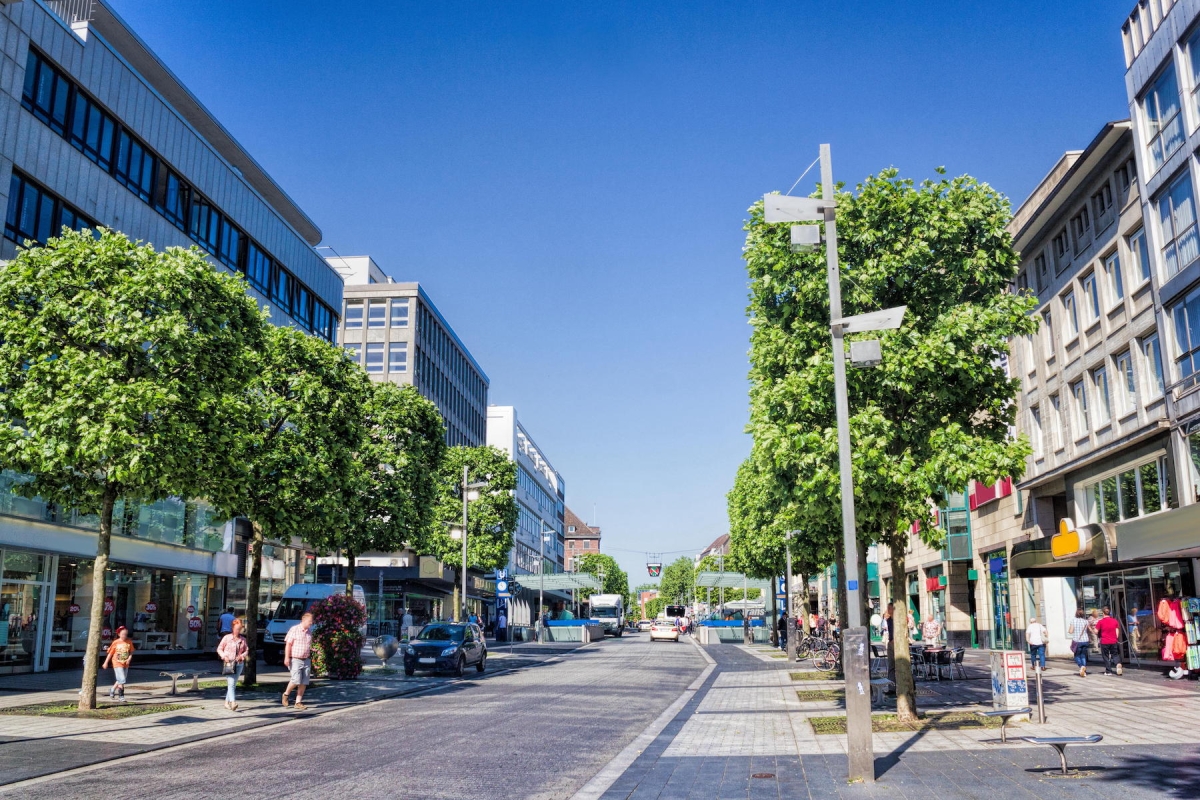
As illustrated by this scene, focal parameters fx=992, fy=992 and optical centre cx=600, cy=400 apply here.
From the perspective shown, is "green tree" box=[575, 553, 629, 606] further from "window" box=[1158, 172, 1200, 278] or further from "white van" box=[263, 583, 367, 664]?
"window" box=[1158, 172, 1200, 278]

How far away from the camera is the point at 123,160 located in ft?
94.3

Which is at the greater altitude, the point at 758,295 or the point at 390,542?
the point at 758,295

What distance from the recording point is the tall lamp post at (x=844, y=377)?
1034 centimetres

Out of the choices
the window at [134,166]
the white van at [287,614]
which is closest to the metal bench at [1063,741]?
the white van at [287,614]

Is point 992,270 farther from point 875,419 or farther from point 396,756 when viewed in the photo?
point 396,756

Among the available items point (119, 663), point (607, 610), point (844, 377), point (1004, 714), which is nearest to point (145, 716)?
point (119, 663)

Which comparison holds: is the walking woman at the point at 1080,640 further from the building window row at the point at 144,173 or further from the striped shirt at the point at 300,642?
the building window row at the point at 144,173

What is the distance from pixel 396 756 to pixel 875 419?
797 cm

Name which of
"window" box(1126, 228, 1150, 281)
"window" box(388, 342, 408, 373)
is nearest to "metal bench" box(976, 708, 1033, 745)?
"window" box(1126, 228, 1150, 281)

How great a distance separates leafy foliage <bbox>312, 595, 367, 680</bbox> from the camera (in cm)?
2547

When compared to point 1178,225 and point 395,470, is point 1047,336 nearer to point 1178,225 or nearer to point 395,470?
point 1178,225

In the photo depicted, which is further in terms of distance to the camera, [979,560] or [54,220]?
[979,560]

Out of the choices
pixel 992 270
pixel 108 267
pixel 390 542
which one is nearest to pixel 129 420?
pixel 108 267

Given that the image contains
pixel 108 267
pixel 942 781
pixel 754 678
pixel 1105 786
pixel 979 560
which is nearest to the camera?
pixel 1105 786
